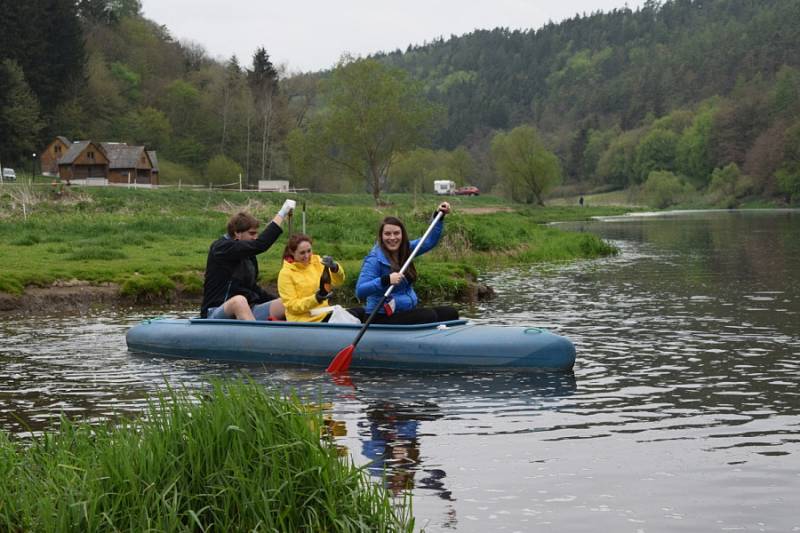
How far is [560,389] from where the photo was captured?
38.6 ft

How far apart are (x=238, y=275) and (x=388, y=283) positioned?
2.48 metres

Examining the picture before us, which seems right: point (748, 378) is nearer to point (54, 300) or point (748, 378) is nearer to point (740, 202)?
point (54, 300)

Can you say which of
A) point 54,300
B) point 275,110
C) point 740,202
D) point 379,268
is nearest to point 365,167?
point 275,110

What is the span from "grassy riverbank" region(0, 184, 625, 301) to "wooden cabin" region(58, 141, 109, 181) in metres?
36.0

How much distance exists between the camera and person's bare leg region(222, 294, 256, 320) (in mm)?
14500

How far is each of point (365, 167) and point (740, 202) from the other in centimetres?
4682

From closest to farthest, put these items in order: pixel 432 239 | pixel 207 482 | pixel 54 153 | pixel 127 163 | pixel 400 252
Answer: pixel 207 482 < pixel 400 252 < pixel 432 239 < pixel 54 153 < pixel 127 163

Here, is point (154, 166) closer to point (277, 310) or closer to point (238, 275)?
point (238, 275)

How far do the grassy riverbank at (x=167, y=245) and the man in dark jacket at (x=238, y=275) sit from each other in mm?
6107

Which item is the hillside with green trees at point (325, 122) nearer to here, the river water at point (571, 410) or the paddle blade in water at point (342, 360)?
the river water at point (571, 410)

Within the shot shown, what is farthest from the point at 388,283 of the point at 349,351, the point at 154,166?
the point at 154,166

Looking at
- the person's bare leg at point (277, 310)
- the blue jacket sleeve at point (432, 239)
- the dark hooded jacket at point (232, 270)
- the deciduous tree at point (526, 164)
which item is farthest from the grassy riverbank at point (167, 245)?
the deciduous tree at point (526, 164)

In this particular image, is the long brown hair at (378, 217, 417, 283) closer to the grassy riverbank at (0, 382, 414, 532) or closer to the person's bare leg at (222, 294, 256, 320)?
Answer: the person's bare leg at (222, 294, 256, 320)

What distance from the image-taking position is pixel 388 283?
43.5 ft
